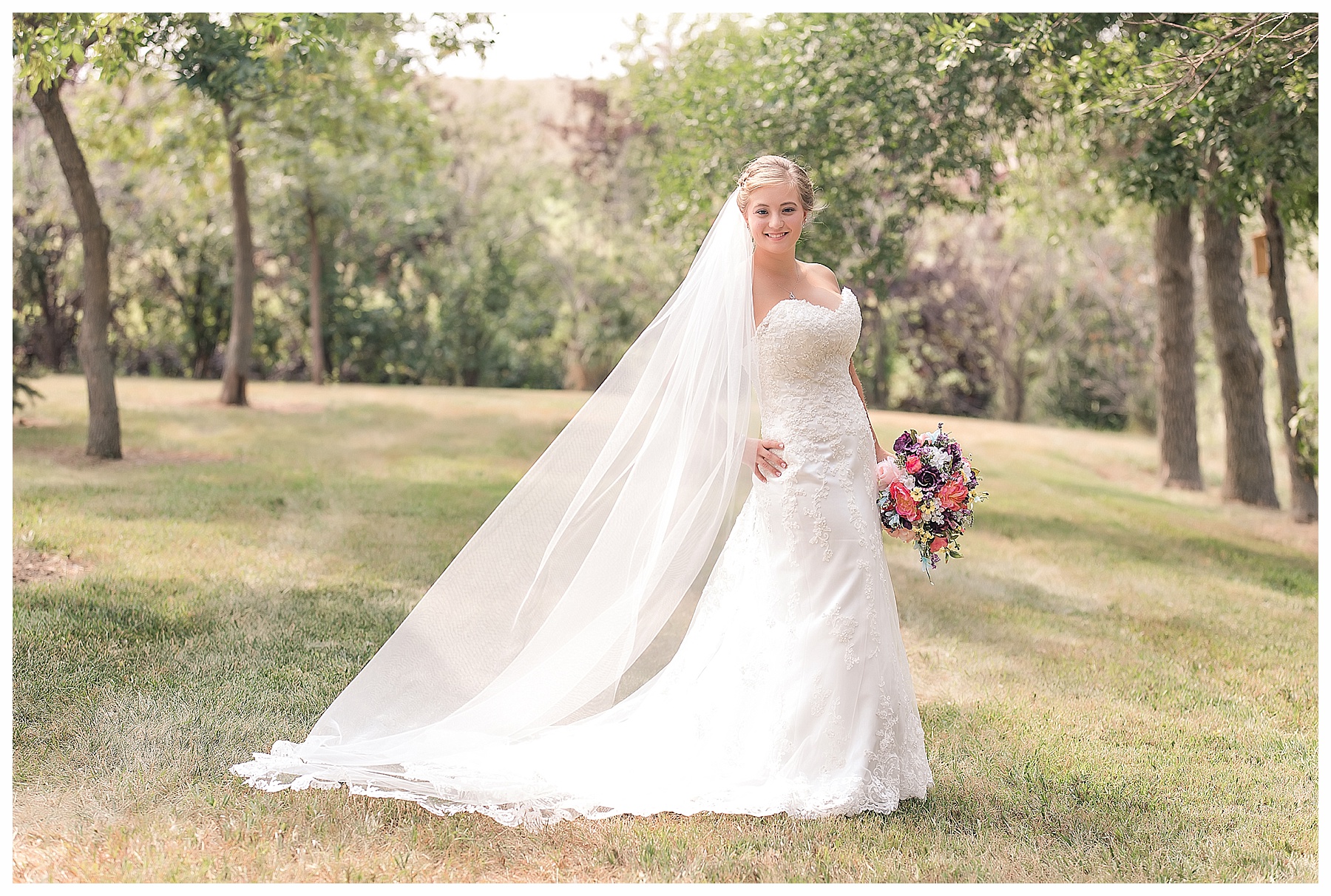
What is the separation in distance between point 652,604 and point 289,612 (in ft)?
9.52

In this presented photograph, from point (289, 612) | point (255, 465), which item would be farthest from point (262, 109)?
point (289, 612)

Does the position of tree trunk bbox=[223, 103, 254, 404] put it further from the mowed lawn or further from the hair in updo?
the hair in updo

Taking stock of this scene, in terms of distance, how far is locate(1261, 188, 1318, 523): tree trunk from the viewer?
1133 centimetres

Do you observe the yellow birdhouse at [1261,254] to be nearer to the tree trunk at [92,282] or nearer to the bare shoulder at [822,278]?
the bare shoulder at [822,278]

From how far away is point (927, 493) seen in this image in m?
4.21

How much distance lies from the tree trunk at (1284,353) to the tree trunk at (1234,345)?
1.70 ft

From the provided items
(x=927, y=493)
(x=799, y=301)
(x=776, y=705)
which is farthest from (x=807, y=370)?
(x=776, y=705)

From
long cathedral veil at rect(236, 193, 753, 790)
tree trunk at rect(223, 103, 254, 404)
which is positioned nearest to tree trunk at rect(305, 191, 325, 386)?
tree trunk at rect(223, 103, 254, 404)

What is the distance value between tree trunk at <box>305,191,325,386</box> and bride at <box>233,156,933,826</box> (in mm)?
17075

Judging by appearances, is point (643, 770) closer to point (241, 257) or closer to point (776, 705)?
point (776, 705)

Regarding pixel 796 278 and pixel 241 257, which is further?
pixel 241 257

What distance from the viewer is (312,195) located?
783 inches

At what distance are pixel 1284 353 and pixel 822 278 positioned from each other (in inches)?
374

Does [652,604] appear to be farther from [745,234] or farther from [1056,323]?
[1056,323]
